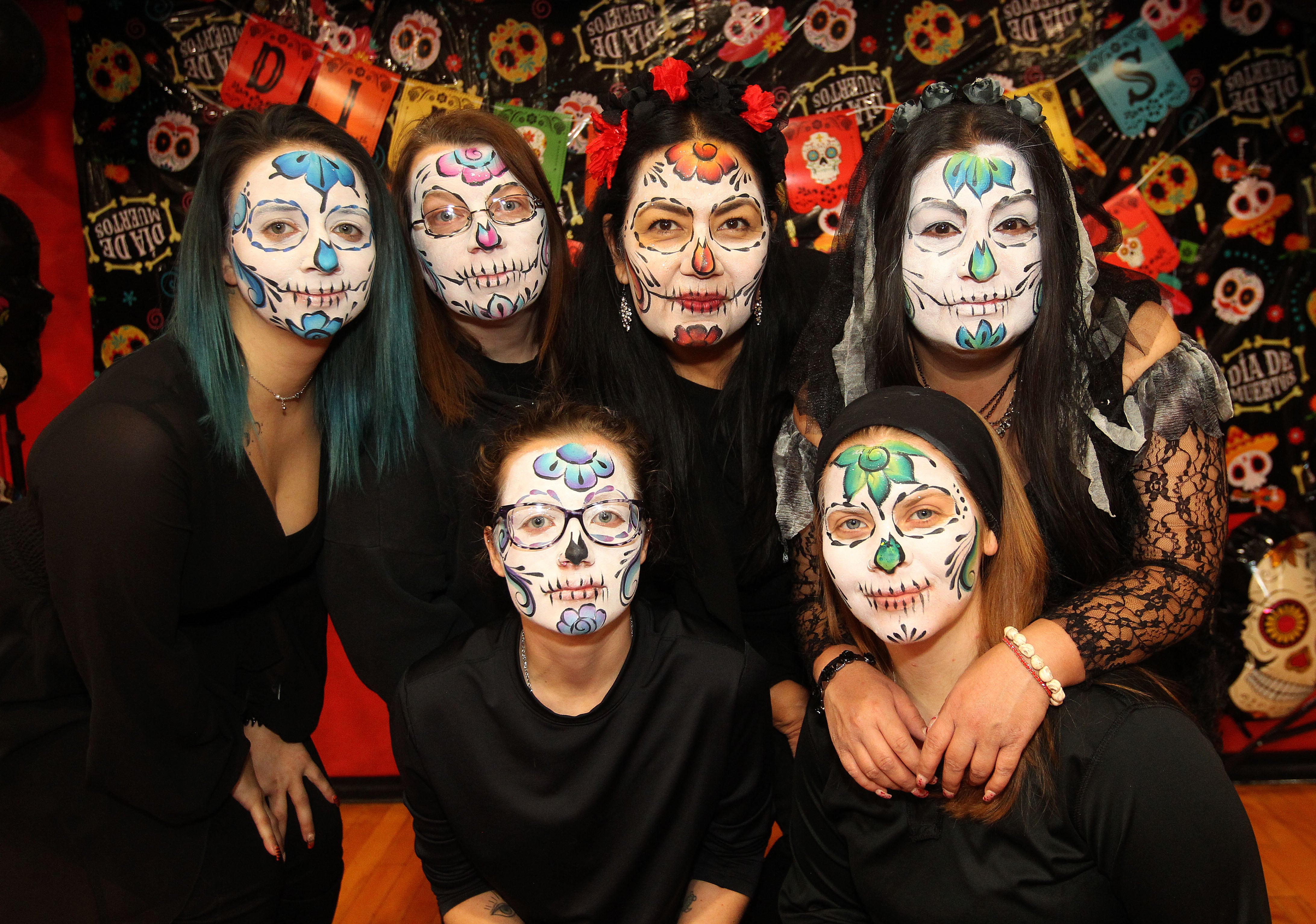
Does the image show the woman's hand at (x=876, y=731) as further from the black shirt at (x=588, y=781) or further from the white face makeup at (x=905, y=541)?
the black shirt at (x=588, y=781)

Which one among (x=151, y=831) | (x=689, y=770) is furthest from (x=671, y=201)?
(x=151, y=831)

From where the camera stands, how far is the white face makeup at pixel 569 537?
4.97 feet

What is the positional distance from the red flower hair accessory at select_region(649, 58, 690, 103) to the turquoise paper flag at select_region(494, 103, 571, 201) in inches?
59.1

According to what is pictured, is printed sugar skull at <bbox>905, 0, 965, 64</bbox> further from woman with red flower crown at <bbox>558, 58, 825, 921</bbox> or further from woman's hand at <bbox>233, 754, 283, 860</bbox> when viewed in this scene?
woman's hand at <bbox>233, 754, 283, 860</bbox>

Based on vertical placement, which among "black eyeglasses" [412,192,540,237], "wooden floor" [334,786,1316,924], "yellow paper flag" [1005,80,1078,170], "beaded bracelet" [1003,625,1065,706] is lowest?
"wooden floor" [334,786,1316,924]

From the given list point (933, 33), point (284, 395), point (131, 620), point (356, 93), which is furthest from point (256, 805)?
point (933, 33)

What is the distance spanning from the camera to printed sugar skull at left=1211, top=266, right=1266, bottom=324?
311cm

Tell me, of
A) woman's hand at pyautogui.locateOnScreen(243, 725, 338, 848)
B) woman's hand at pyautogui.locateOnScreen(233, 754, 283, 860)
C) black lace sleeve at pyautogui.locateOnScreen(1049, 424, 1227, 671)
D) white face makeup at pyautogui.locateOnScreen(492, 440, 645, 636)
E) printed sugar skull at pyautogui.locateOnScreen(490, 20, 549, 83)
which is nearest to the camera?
black lace sleeve at pyautogui.locateOnScreen(1049, 424, 1227, 671)

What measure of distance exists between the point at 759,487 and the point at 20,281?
89.6 inches

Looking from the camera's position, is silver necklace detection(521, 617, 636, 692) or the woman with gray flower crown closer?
the woman with gray flower crown

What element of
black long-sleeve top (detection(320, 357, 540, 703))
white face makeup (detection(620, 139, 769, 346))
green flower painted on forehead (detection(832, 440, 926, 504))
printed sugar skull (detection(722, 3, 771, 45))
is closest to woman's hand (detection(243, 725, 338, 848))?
black long-sleeve top (detection(320, 357, 540, 703))

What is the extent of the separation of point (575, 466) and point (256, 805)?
883 millimetres

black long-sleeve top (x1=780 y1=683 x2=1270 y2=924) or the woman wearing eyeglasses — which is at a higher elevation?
the woman wearing eyeglasses

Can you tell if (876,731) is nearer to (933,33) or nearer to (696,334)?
(696,334)
